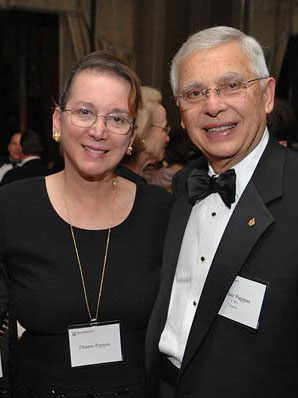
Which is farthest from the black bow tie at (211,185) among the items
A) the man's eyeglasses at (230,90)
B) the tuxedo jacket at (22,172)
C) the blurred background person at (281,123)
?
the tuxedo jacket at (22,172)

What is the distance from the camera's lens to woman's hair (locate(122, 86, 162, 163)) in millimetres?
3162

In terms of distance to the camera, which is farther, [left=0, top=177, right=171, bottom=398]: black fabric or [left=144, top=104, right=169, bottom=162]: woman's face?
[left=144, top=104, right=169, bottom=162]: woman's face

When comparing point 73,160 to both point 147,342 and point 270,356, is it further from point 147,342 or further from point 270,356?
point 270,356

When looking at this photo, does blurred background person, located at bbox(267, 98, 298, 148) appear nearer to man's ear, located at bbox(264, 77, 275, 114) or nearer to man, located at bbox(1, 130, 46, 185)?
man's ear, located at bbox(264, 77, 275, 114)

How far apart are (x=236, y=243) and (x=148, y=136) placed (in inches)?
69.5

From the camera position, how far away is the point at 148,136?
3285mm

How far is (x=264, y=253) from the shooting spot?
1564 mm

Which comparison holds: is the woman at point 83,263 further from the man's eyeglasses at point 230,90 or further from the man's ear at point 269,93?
the man's ear at point 269,93

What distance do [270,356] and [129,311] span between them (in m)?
0.54

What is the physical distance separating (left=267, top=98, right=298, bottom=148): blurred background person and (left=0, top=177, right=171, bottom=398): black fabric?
1.25 meters

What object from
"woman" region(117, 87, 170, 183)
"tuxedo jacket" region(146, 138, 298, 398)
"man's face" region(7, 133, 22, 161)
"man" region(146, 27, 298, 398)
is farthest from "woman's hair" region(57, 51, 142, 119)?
"man's face" region(7, 133, 22, 161)

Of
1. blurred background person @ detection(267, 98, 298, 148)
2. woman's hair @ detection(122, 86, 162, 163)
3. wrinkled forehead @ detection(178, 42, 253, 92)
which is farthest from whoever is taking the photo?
woman's hair @ detection(122, 86, 162, 163)

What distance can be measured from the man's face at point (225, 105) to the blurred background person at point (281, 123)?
122 centimetres

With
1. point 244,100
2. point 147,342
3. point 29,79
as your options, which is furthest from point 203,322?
point 29,79
